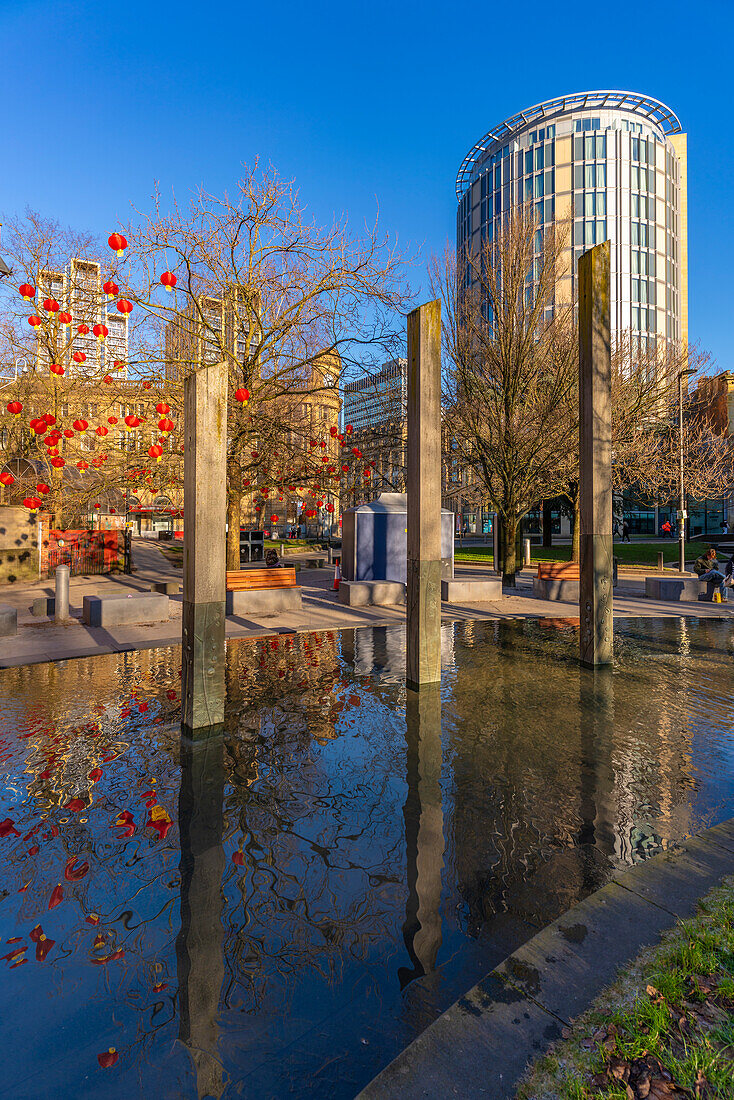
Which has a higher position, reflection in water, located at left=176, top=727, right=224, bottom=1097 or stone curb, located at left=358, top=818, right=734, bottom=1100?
stone curb, located at left=358, top=818, right=734, bottom=1100

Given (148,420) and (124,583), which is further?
(124,583)

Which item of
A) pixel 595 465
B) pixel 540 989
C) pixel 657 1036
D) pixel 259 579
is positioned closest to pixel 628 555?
pixel 259 579

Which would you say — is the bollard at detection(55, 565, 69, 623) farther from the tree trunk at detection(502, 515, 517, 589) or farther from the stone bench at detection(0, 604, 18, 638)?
the tree trunk at detection(502, 515, 517, 589)

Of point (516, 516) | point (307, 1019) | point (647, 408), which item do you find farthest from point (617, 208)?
point (307, 1019)

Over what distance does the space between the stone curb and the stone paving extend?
8.49m

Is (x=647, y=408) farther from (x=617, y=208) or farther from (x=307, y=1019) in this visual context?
(x=617, y=208)

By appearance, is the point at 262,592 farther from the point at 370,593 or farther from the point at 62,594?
the point at 62,594

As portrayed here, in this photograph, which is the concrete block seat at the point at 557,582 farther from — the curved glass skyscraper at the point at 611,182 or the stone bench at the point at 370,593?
the curved glass skyscraper at the point at 611,182

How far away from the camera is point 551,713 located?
6418 millimetres

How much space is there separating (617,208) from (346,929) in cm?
8198

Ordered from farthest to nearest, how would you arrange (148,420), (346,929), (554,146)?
(554,146), (148,420), (346,929)

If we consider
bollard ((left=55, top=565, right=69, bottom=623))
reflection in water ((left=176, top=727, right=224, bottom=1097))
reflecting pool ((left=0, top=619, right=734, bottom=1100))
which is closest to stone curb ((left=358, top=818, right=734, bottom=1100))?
reflecting pool ((left=0, top=619, right=734, bottom=1100))

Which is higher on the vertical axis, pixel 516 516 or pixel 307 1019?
pixel 516 516

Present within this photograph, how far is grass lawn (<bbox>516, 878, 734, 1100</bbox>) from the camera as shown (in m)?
1.87
